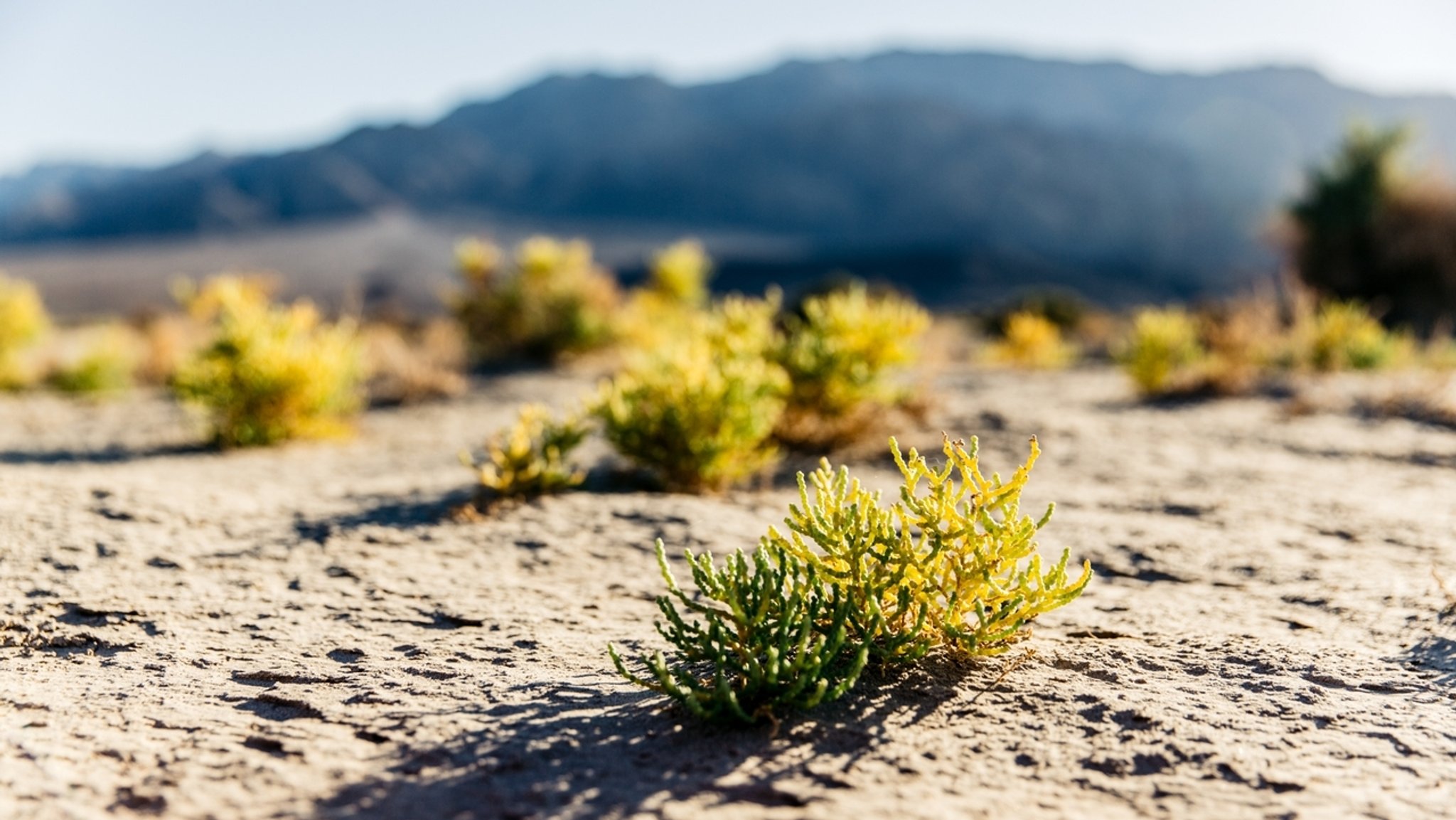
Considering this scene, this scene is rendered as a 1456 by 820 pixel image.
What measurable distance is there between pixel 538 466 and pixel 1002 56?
584ft

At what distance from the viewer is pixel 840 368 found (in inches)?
225

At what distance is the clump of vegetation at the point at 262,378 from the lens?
6.28 meters

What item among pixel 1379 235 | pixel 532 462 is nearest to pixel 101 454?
pixel 532 462

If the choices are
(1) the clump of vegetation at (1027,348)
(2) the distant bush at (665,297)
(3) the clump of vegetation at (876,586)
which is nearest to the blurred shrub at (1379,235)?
(1) the clump of vegetation at (1027,348)

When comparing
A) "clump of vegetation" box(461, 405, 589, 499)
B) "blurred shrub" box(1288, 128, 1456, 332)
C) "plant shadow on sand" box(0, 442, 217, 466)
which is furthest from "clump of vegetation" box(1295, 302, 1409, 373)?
"plant shadow on sand" box(0, 442, 217, 466)

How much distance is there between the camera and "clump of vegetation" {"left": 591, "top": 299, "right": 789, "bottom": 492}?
4770mm

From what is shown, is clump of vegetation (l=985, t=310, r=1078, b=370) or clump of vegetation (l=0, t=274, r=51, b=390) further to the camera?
clump of vegetation (l=985, t=310, r=1078, b=370)

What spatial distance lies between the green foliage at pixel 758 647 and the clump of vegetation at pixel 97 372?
8.99 metres

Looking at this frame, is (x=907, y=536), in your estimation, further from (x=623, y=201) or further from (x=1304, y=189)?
(x=623, y=201)

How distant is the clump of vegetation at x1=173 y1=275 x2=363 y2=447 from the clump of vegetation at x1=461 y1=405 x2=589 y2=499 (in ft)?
6.95

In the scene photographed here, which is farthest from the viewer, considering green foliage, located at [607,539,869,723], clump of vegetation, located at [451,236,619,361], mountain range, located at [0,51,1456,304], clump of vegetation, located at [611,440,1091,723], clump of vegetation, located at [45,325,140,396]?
mountain range, located at [0,51,1456,304]

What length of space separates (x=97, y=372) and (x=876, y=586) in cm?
998

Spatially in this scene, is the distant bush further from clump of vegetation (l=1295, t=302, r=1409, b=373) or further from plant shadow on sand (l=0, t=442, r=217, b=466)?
clump of vegetation (l=1295, t=302, r=1409, b=373)

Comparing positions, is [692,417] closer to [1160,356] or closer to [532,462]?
[532,462]
